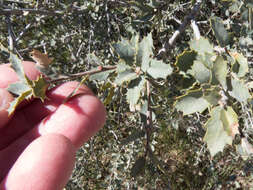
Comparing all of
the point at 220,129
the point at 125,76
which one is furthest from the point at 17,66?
the point at 220,129

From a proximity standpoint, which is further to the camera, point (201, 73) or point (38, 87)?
point (38, 87)

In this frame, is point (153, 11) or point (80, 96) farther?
point (153, 11)

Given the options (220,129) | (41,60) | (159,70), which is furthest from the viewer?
(41,60)

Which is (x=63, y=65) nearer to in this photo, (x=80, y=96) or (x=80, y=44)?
(x=80, y=44)

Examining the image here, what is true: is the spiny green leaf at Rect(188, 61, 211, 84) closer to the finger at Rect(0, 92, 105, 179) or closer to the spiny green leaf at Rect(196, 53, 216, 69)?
the spiny green leaf at Rect(196, 53, 216, 69)

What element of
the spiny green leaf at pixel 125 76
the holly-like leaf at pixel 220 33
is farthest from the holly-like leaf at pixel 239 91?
the spiny green leaf at pixel 125 76

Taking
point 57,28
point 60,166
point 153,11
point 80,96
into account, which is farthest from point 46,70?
point 57,28

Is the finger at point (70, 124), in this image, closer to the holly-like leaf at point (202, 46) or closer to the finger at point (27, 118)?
the finger at point (27, 118)

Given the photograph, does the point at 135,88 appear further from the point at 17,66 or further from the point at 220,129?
the point at 17,66
